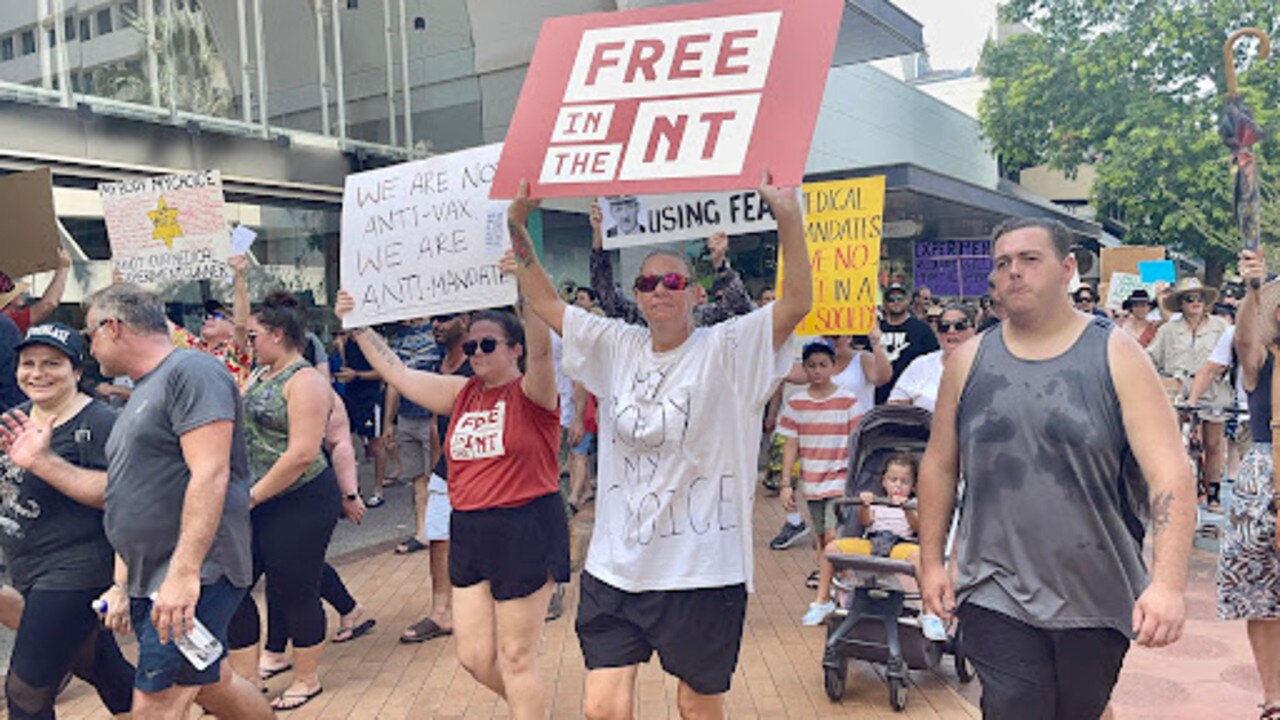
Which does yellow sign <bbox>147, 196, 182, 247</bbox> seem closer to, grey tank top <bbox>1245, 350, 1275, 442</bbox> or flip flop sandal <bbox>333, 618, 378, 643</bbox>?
flip flop sandal <bbox>333, 618, 378, 643</bbox>

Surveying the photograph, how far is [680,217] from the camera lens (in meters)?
5.55

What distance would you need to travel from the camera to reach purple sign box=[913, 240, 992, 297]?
18766mm

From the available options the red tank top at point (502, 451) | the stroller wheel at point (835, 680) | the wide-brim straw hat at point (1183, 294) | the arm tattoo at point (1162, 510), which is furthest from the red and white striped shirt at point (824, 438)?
the wide-brim straw hat at point (1183, 294)

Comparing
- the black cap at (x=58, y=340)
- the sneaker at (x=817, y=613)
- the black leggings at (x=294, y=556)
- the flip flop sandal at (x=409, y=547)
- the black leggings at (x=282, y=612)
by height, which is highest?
the black cap at (x=58, y=340)

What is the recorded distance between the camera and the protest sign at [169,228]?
632cm

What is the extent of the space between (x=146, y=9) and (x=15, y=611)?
814 centimetres

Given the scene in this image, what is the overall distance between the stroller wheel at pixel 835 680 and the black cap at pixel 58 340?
353cm

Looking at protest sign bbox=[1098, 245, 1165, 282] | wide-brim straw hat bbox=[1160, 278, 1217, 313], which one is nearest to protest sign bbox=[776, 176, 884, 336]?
wide-brim straw hat bbox=[1160, 278, 1217, 313]

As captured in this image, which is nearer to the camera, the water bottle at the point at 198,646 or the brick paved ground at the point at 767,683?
the water bottle at the point at 198,646

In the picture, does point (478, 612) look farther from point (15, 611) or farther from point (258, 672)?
point (15, 611)

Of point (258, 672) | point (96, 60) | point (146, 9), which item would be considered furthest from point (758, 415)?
point (146, 9)

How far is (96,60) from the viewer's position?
10.2 m

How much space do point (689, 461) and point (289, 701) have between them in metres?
2.96

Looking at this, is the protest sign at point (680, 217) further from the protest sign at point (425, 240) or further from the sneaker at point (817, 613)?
the sneaker at point (817, 613)
